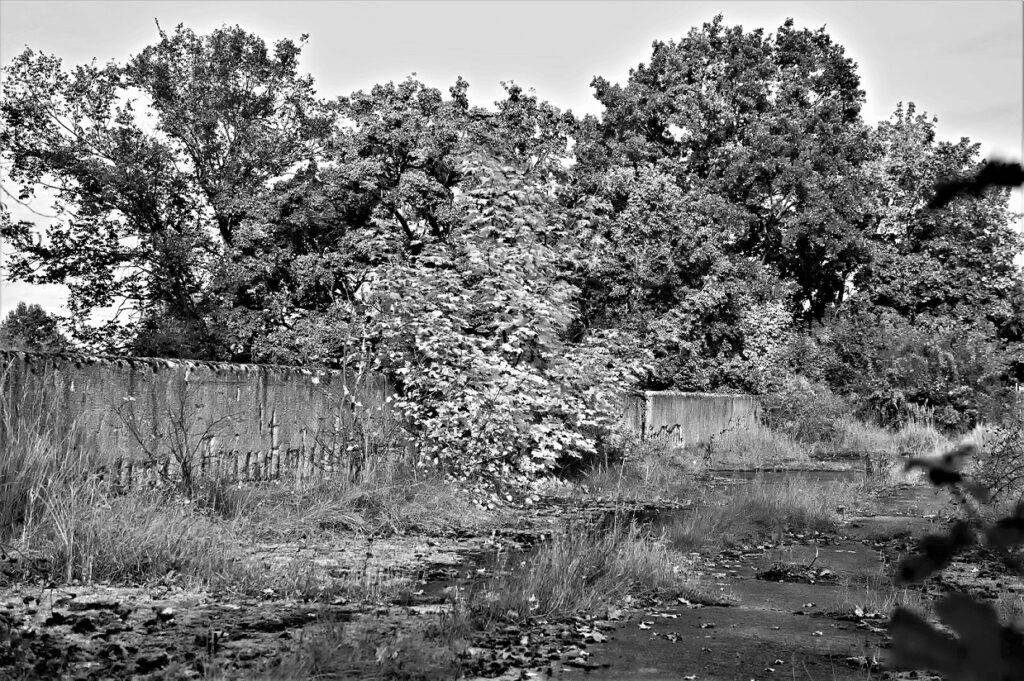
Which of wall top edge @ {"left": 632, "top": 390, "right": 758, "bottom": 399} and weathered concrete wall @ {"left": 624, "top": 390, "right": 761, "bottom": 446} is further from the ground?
wall top edge @ {"left": 632, "top": 390, "right": 758, "bottom": 399}

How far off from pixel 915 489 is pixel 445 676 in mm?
14069

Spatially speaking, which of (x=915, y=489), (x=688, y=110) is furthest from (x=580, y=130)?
(x=915, y=489)

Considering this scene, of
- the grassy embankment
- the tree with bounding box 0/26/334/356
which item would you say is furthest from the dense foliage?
the grassy embankment

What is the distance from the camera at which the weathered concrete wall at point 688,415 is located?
21391 mm

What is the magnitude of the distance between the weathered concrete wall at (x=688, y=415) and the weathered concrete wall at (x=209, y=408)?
28.5 ft

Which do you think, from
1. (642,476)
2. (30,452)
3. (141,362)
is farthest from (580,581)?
(642,476)

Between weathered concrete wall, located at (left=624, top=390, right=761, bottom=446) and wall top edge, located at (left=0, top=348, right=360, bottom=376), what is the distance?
31.2 ft

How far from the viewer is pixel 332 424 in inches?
463

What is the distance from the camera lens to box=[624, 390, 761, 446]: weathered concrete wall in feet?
70.2

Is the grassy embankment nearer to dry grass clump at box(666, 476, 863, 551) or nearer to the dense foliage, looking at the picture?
dry grass clump at box(666, 476, 863, 551)

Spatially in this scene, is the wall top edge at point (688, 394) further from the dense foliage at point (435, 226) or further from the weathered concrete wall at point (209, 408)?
the weathered concrete wall at point (209, 408)

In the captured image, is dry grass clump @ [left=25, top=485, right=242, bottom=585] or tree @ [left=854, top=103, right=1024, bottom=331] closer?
dry grass clump @ [left=25, top=485, right=242, bottom=585]

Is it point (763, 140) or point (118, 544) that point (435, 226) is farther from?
point (118, 544)

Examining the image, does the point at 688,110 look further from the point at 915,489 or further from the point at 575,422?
the point at 575,422
